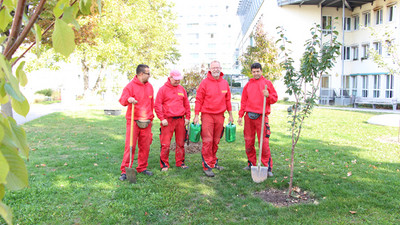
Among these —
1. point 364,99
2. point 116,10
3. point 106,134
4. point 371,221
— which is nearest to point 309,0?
point 364,99

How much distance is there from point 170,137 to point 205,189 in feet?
5.03

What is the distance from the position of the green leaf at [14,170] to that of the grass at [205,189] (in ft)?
10.6

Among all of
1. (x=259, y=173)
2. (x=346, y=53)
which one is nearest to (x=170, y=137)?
(x=259, y=173)

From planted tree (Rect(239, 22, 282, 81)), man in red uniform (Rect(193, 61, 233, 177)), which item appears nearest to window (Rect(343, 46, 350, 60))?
planted tree (Rect(239, 22, 282, 81))

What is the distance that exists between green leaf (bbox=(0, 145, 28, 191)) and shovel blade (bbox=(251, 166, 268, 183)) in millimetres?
4820

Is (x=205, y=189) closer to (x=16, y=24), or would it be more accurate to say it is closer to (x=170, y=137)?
(x=170, y=137)

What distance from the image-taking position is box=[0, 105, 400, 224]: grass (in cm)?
→ 396

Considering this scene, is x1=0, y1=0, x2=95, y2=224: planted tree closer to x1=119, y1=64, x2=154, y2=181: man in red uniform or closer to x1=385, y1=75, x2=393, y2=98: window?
x1=119, y1=64, x2=154, y2=181: man in red uniform

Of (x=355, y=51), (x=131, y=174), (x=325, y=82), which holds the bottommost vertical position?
(x=131, y=174)

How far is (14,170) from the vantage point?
2.68 feet

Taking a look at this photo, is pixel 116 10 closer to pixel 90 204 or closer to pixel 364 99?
pixel 90 204

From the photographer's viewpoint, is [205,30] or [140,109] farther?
[205,30]

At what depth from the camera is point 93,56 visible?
17.7 m

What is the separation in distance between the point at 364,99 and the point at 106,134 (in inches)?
892
